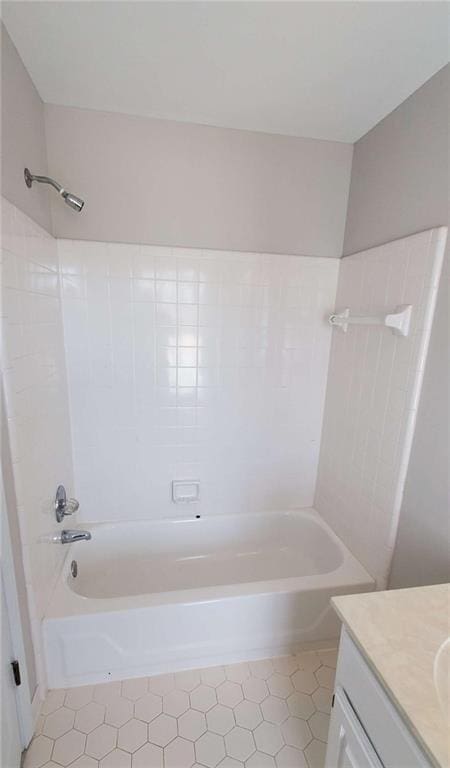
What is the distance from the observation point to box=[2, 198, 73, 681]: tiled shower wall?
1098 mm

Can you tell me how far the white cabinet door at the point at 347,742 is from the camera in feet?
2.51

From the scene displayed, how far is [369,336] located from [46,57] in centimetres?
168

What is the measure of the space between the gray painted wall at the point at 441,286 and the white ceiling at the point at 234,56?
108 millimetres

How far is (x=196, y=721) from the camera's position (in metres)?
1.28

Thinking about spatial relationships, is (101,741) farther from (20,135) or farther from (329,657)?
(20,135)

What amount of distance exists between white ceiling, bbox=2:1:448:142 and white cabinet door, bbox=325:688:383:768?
1.92m

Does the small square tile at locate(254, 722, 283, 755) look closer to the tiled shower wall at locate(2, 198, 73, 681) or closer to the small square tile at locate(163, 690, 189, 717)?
the small square tile at locate(163, 690, 189, 717)

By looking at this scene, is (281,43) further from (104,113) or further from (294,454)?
(294,454)

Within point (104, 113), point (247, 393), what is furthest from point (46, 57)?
point (247, 393)

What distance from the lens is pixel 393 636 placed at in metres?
0.79

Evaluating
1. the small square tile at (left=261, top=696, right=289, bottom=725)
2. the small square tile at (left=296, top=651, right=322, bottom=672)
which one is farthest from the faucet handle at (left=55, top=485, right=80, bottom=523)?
the small square tile at (left=296, top=651, right=322, bottom=672)

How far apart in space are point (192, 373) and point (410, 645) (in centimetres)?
141

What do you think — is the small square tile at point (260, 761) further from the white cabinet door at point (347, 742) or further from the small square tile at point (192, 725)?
the white cabinet door at point (347, 742)

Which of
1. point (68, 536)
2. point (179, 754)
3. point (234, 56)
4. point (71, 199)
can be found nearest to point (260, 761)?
point (179, 754)
